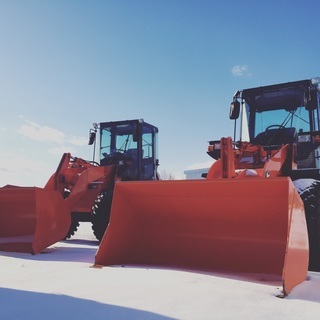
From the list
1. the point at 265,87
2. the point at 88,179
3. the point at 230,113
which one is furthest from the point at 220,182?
the point at 88,179

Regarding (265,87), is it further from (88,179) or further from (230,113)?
(88,179)

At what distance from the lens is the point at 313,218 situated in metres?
3.58

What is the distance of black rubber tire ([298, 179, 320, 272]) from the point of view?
3.56 meters

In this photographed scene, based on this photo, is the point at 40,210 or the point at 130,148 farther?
the point at 130,148

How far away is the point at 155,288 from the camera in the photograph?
8.79 feet

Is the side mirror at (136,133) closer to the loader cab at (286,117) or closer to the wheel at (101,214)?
the wheel at (101,214)

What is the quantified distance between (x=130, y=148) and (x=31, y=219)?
10.2 ft

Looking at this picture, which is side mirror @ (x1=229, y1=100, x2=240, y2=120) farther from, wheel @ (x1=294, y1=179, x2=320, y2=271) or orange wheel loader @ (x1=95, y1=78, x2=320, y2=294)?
wheel @ (x1=294, y1=179, x2=320, y2=271)

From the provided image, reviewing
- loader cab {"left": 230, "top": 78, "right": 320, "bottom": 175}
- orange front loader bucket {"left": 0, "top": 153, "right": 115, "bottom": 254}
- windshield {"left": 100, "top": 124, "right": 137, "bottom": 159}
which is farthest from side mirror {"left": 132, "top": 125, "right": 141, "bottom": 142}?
loader cab {"left": 230, "top": 78, "right": 320, "bottom": 175}

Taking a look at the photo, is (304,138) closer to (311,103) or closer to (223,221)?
(311,103)

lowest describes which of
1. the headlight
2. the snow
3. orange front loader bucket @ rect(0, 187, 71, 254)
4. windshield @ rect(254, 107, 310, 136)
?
the snow

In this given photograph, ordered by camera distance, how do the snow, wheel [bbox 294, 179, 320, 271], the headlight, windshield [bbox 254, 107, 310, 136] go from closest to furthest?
the snow → wheel [bbox 294, 179, 320, 271] → the headlight → windshield [bbox 254, 107, 310, 136]

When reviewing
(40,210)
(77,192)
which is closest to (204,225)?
(40,210)

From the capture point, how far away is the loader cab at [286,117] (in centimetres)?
469
